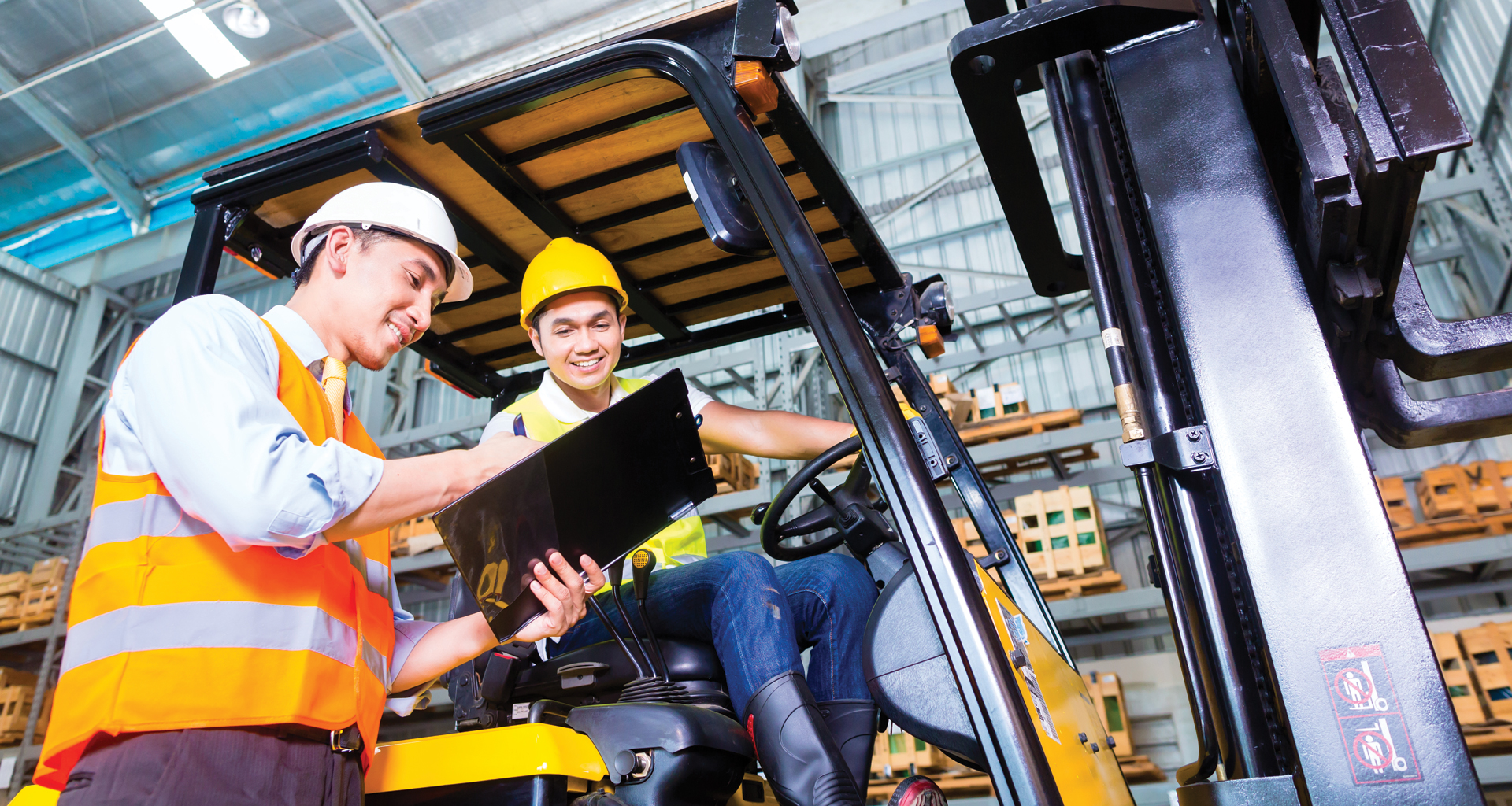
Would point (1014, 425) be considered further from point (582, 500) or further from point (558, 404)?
point (582, 500)

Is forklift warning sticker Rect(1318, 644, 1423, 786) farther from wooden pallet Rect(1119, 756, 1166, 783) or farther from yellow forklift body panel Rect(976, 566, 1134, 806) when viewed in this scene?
wooden pallet Rect(1119, 756, 1166, 783)

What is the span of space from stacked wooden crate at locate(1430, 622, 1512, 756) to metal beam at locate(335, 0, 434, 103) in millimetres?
11547

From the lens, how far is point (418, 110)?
2.48 meters

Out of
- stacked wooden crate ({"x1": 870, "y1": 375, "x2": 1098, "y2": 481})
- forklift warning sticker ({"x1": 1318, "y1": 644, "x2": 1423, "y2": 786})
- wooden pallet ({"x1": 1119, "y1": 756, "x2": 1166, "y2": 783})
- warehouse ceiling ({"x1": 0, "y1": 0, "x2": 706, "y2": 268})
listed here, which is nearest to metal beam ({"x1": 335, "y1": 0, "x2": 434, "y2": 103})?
warehouse ceiling ({"x1": 0, "y1": 0, "x2": 706, "y2": 268})

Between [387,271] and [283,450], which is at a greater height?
[387,271]

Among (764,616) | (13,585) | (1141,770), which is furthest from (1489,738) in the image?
(13,585)

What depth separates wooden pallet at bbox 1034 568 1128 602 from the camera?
7.90m

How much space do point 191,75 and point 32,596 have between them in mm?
7191

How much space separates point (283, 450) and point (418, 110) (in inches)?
47.2

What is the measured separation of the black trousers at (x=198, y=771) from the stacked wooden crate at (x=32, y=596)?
11412mm

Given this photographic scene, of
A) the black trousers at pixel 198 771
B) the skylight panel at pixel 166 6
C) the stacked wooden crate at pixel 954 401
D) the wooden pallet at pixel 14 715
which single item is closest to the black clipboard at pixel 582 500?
the black trousers at pixel 198 771

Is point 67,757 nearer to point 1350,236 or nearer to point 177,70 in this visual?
point 1350,236

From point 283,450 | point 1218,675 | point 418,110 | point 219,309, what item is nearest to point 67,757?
point 283,450

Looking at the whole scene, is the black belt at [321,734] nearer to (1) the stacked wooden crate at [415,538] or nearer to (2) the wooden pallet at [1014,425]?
(2) the wooden pallet at [1014,425]
